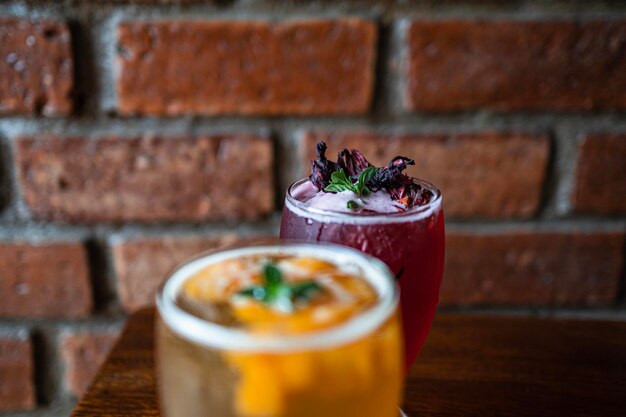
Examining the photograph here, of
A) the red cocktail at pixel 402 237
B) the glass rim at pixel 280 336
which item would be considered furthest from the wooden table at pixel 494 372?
the glass rim at pixel 280 336

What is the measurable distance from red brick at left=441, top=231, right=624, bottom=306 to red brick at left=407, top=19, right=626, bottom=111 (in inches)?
5.7

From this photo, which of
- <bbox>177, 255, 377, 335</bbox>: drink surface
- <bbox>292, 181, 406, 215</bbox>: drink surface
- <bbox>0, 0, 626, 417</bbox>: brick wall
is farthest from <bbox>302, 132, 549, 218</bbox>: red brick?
<bbox>177, 255, 377, 335</bbox>: drink surface

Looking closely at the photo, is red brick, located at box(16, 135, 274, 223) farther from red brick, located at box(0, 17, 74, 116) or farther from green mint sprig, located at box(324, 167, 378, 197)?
green mint sprig, located at box(324, 167, 378, 197)

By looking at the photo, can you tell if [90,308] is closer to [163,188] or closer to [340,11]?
[163,188]

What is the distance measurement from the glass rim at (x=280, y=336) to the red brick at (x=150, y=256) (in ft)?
1.22

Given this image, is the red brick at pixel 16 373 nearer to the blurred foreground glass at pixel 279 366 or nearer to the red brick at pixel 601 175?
the blurred foreground glass at pixel 279 366

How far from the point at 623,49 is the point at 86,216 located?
1.93 feet

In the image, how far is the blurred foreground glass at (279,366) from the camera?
22 cm

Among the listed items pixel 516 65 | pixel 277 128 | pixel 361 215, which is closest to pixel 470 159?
pixel 516 65

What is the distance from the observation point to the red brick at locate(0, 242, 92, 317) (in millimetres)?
648

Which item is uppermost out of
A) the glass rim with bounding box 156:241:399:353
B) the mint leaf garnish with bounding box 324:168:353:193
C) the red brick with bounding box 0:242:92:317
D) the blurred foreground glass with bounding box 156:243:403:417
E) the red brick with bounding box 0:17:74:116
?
the red brick with bounding box 0:17:74:116

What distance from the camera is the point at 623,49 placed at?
599 mm

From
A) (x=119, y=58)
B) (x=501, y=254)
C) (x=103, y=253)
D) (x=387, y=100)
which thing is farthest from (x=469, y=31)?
(x=103, y=253)

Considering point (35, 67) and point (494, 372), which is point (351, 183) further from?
point (35, 67)
